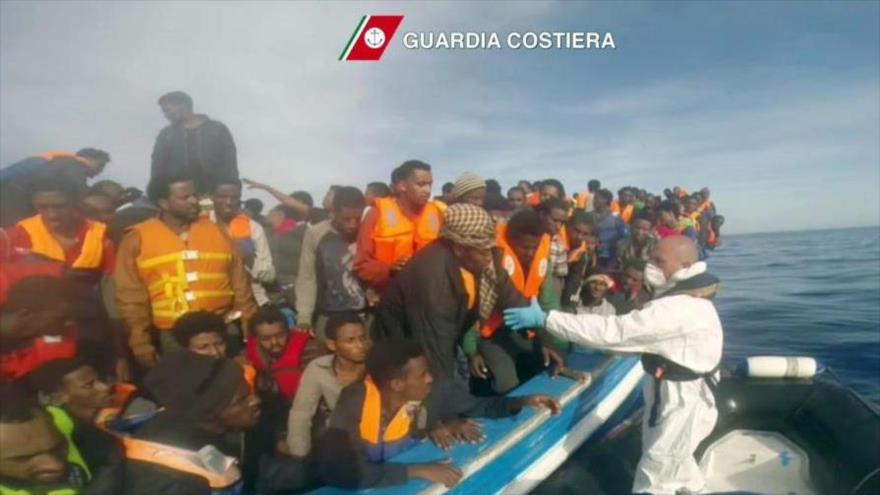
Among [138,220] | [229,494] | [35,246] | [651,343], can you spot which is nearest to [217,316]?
[35,246]

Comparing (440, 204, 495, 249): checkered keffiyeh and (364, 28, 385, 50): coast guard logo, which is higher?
(364, 28, 385, 50): coast guard logo

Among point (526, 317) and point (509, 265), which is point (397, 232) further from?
point (526, 317)

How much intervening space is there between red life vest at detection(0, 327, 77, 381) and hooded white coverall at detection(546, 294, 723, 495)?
2311mm

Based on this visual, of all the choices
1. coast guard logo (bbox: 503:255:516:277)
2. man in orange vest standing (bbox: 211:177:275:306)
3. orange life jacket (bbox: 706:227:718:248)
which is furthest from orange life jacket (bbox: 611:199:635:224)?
man in orange vest standing (bbox: 211:177:275:306)

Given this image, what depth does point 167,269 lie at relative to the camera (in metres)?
2.89

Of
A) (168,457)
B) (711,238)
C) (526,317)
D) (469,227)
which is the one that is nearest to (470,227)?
(469,227)

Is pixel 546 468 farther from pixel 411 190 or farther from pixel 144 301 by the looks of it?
pixel 144 301

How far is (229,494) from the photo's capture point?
195cm

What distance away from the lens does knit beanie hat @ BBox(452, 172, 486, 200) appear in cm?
401

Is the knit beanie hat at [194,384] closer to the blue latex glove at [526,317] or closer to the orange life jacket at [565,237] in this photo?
the blue latex glove at [526,317]

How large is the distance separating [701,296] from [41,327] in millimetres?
2979

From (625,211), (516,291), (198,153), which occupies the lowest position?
(516,291)

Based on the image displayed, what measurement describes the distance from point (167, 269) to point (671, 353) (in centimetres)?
251

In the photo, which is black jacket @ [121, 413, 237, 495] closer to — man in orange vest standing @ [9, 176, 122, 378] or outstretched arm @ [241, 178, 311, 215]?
man in orange vest standing @ [9, 176, 122, 378]
